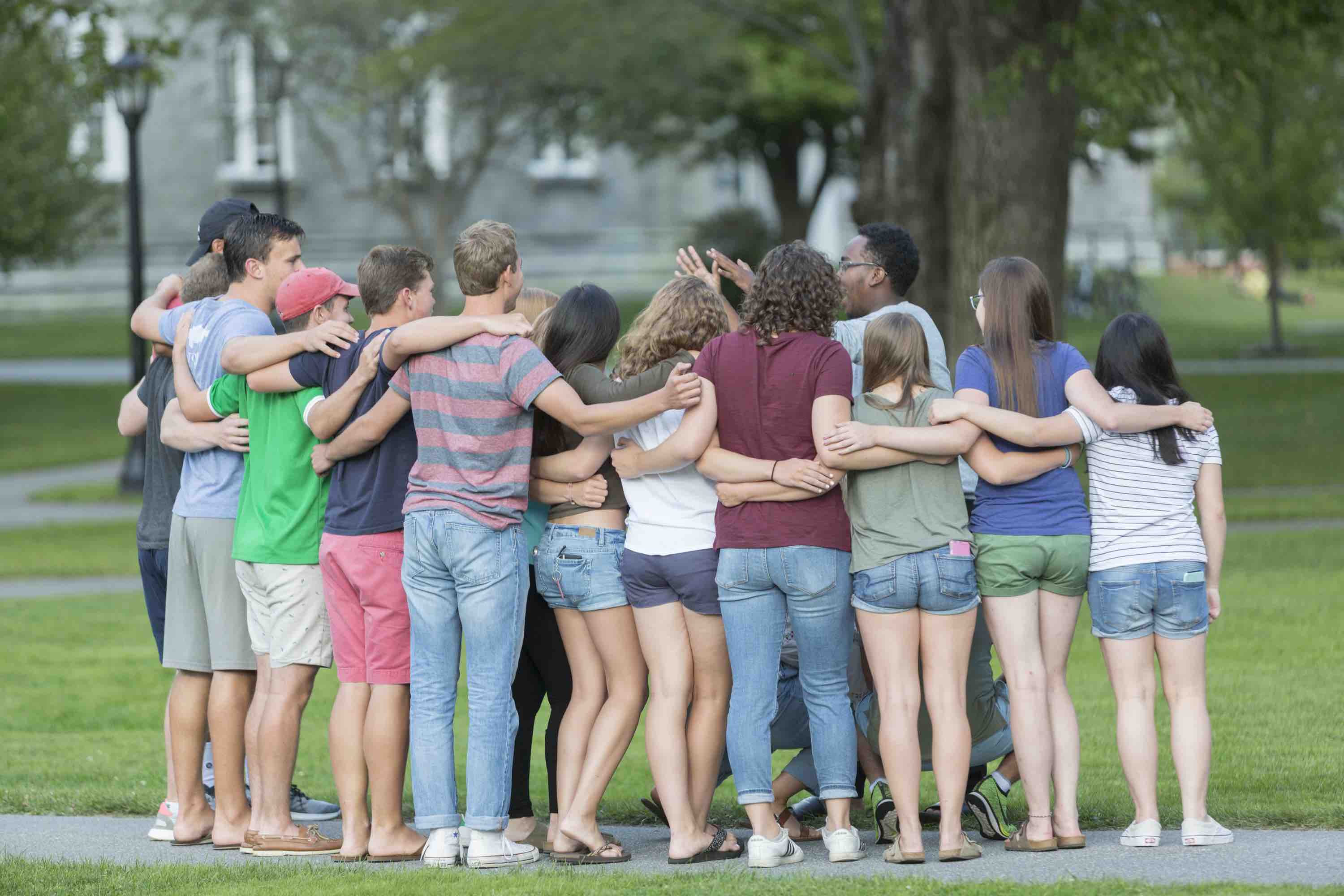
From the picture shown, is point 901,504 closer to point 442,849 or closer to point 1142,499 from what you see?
point 1142,499

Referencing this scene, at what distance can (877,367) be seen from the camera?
5371 mm

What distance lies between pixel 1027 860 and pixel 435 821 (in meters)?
1.99

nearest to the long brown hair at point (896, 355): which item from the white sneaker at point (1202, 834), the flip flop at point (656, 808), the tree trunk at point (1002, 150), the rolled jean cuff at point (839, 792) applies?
the rolled jean cuff at point (839, 792)

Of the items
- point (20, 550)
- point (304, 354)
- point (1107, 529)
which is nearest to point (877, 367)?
point (1107, 529)

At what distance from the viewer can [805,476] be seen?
5141 millimetres

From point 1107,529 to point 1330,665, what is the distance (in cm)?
395

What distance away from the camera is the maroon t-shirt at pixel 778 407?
520 cm

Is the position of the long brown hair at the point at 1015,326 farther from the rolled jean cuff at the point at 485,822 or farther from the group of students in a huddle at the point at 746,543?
the rolled jean cuff at the point at 485,822

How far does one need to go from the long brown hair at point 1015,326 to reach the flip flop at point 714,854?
1775 millimetres

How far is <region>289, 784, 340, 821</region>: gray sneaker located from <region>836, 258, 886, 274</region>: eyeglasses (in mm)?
2979

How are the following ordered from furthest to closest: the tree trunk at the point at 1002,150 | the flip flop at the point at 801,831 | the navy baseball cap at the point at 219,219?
1. the tree trunk at the point at 1002,150
2. the navy baseball cap at the point at 219,219
3. the flip flop at the point at 801,831

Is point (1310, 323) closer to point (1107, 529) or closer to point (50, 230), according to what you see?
point (50, 230)

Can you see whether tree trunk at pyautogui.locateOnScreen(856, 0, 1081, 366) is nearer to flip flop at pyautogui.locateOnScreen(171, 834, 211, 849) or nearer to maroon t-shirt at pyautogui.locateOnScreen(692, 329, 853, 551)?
maroon t-shirt at pyautogui.locateOnScreen(692, 329, 853, 551)

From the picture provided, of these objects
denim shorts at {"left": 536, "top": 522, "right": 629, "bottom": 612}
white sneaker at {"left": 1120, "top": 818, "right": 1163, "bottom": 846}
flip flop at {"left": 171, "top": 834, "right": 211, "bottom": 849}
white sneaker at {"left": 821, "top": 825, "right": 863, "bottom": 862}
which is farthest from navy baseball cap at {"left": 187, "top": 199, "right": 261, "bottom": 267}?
white sneaker at {"left": 1120, "top": 818, "right": 1163, "bottom": 846}
